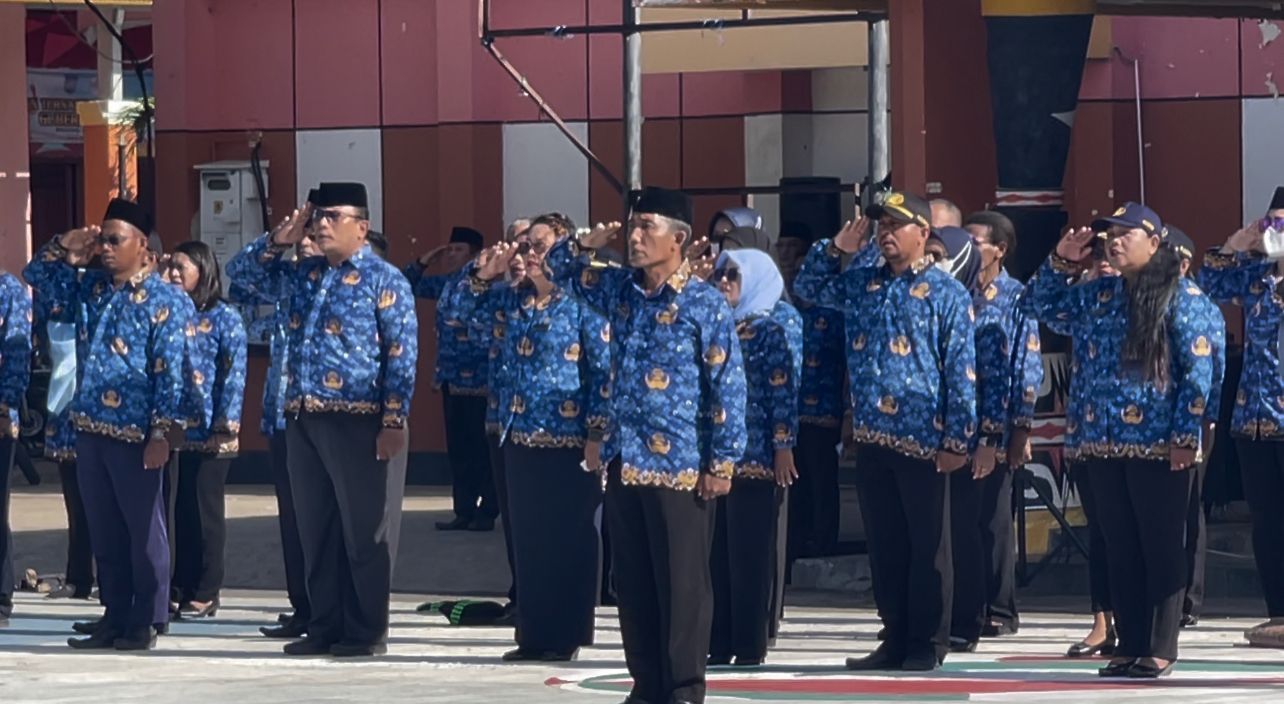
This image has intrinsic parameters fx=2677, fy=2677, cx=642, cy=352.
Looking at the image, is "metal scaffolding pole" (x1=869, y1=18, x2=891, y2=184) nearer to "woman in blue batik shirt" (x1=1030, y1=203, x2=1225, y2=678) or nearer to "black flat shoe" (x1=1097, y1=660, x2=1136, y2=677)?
"woman in blue batik shirt" (x1=1030, y1=203, x2=1225, y2=678)

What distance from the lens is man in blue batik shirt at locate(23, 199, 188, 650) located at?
11.6 metres

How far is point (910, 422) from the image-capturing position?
10477 mm

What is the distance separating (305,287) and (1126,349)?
3467mm

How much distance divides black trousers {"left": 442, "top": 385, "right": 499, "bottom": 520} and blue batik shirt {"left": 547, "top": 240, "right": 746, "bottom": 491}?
655 centimetres

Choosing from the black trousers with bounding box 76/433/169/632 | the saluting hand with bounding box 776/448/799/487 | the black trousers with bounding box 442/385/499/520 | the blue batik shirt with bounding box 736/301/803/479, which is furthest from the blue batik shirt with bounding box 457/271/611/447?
the black trousers with bounding box 442/385/499/520

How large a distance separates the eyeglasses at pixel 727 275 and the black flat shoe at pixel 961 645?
1880 mm

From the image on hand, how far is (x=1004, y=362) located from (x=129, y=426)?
3761 millimetres

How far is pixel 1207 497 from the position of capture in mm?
15141

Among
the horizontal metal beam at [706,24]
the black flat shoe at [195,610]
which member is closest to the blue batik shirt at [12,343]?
the black flat shoe at [195,610]

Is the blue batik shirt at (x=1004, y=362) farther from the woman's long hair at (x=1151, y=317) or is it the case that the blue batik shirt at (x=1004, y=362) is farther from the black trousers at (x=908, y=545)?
the woman's long hair at (x=1151, y=317)

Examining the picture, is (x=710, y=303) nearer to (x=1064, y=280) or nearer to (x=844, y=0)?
(x=1064, y=280)

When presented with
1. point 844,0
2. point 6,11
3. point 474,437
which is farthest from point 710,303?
point 6,11

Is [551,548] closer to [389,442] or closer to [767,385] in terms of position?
[389,442]

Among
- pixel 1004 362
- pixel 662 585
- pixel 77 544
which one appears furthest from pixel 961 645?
pixel 77 544
